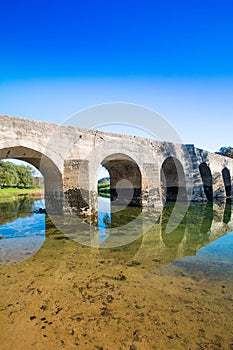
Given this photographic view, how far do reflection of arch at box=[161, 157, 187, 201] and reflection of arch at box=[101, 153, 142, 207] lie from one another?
129 inches

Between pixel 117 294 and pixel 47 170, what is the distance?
704cm

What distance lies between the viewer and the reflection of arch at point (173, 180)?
13.7 metres

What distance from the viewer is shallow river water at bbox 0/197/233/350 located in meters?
2.03

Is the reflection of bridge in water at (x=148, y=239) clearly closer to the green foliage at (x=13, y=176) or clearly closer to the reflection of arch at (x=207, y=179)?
the reflection of arch at (x=207, y=179)

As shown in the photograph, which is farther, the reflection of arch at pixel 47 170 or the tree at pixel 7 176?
the tree at pixel 7 176

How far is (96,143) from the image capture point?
29.4 feet

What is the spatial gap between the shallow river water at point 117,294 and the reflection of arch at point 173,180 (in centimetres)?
851

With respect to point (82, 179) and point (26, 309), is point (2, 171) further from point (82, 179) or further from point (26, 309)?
point (26, 309)

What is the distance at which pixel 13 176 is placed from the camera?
89.8 feet

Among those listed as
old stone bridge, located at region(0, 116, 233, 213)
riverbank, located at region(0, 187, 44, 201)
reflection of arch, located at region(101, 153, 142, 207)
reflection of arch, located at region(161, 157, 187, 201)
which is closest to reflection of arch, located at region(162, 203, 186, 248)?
old stone bridge, located at region(0, 116, 233, 213)

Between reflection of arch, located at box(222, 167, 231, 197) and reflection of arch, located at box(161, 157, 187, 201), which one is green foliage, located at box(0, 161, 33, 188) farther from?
reflection of arch, located at box(222, 167, 231, 197)

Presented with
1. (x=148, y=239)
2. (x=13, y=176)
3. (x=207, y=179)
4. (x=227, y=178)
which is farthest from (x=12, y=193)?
(x=227, y=178)

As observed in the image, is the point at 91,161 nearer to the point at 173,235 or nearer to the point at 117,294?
the point at 173,235

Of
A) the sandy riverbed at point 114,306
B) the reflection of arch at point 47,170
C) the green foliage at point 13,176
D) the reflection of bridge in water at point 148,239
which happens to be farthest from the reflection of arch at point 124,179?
the green foliage at point 13,176
